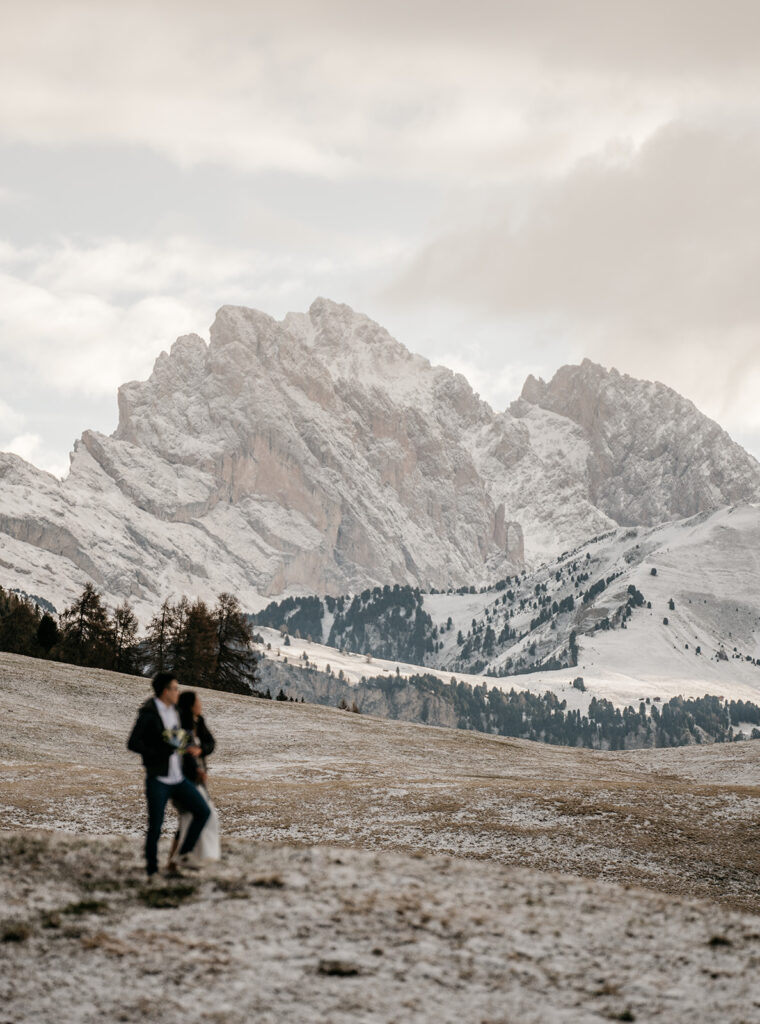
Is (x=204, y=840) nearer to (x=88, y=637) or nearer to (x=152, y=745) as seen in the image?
→ (x=152, y=745)

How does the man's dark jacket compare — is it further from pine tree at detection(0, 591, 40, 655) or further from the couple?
pine tree at detection(0, 591, 40, 655)

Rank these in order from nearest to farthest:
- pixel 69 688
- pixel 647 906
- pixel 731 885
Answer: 1. pixel 647 906
2. pixel 731 885
3. pixel 69 688

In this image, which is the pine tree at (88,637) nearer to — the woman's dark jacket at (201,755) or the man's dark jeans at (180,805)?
the woman's dark jacket at (201,755)

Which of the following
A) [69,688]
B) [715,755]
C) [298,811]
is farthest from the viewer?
[69,688]

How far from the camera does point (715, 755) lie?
80.5 metres

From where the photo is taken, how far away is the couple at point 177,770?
19406 mm

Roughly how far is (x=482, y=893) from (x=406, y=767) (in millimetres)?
46067

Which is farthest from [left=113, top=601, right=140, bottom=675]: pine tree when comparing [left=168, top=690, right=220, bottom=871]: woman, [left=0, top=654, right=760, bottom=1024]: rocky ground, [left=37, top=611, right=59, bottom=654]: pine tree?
[left=168, top=690, right=220, bottom=871]: woman

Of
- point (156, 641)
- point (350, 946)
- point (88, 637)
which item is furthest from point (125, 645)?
point (350, 946)

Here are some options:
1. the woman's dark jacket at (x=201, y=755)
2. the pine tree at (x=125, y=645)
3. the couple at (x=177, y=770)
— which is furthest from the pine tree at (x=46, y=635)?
the couple at (x=177, y=770)

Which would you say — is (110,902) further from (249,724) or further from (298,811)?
(249,724)

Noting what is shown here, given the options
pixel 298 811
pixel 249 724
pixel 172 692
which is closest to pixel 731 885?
pixel 298 811

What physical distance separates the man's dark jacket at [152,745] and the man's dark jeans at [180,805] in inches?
9.3

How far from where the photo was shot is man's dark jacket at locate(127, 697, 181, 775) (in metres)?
19.4
